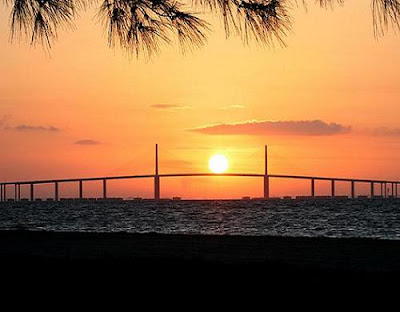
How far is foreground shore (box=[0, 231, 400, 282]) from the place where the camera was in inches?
353

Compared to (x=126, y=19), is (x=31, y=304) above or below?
below

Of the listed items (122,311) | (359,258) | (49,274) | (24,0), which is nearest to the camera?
(122,311)

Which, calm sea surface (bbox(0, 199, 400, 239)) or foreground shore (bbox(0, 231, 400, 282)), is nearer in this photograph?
foreground shore (bbox(0, 231, 400, 282))

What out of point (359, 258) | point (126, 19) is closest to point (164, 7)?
point (126, 19)

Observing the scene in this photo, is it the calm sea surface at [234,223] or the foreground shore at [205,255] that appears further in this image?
the calm sea surface at [234,223]

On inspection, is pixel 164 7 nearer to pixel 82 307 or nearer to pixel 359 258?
pixel 82 307

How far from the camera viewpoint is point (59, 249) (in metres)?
13.0

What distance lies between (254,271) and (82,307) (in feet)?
7.10

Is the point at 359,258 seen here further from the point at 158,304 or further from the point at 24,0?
the point at 24,0

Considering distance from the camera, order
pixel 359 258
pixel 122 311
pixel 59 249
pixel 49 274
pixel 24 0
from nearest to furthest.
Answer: pixel 122 311 < pixel 24 0 < pixel 49 274 < pixel 359 258 < pixel 59 249

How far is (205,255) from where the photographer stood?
11.8 meters

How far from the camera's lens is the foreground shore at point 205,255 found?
8969 millimetres

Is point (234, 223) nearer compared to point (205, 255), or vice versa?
point (205, 255)

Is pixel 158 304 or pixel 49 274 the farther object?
pixel 49 274
